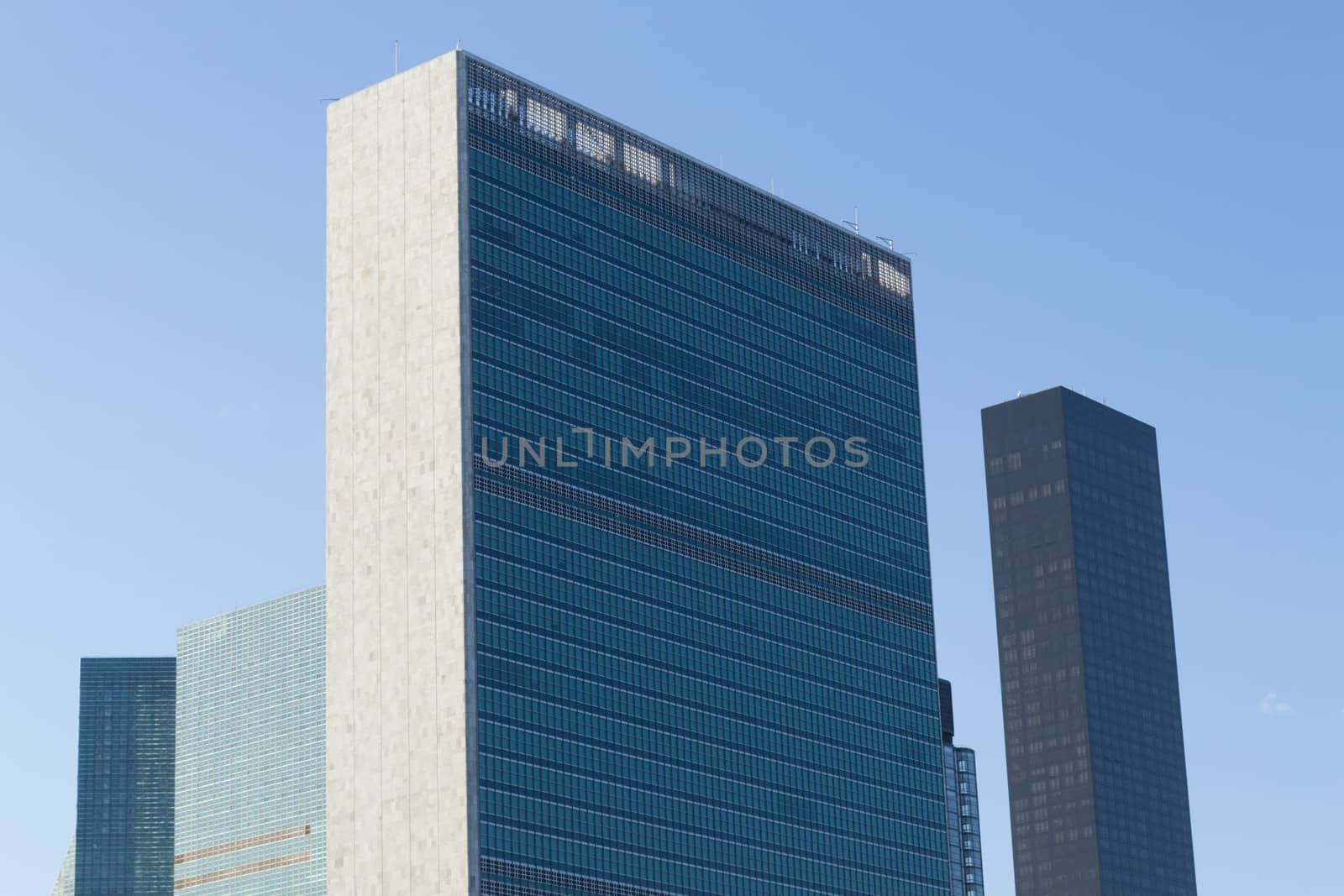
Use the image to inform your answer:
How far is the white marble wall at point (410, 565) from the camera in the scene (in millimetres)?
185250

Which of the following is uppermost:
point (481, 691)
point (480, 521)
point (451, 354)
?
point (451, 354)

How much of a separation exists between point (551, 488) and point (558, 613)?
33.6 feet

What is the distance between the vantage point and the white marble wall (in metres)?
185

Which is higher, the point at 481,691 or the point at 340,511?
the point at 340,511

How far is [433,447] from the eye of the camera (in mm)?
192375

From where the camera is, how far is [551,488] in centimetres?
19875

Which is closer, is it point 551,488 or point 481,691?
point 481,691

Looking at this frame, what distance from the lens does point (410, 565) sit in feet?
628

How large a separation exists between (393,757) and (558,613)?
1795cm

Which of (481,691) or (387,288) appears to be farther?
(387,288)

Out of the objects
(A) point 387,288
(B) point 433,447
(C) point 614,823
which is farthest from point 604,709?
(A) point 387,288

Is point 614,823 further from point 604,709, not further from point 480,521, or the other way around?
point 480,521

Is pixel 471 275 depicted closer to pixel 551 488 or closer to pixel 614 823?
pixel 551 488

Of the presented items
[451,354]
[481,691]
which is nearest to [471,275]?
[451,354]
